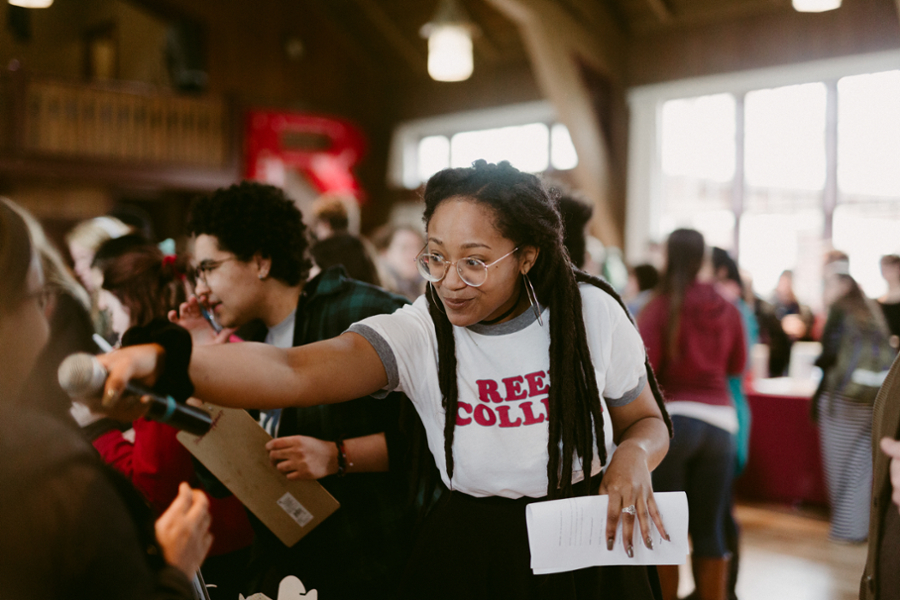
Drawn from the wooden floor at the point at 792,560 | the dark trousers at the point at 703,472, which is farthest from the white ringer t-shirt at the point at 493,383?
the wooden floor at the point at 792,560

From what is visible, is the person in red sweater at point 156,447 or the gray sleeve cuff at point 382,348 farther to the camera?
the person in red sweater at point 156,447

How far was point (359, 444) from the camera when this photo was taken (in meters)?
1.61

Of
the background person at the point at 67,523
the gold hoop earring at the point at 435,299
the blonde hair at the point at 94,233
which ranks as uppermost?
the blonde hair at the point at 94,233

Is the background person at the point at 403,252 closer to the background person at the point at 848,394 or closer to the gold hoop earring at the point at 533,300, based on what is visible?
the background person at the point at 848,394

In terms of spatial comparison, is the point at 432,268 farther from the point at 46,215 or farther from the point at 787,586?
the point at 46,215

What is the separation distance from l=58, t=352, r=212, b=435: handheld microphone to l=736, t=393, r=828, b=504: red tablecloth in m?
4.69

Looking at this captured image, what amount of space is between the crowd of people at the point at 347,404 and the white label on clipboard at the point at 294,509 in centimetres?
8

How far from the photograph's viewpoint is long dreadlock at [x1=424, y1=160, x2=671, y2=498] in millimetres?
1316

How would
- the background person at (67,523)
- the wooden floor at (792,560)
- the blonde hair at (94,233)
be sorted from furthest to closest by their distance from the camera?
the wooden floor at (792,560) → the blonde hair at (94,233) → the background person at (67,523)

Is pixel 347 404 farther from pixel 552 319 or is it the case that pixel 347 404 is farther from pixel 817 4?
pixel 817 4

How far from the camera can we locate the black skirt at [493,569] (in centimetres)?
134

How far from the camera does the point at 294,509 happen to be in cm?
154

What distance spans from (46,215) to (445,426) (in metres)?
9.29

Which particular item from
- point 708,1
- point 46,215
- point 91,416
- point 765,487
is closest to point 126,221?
point 91,416
